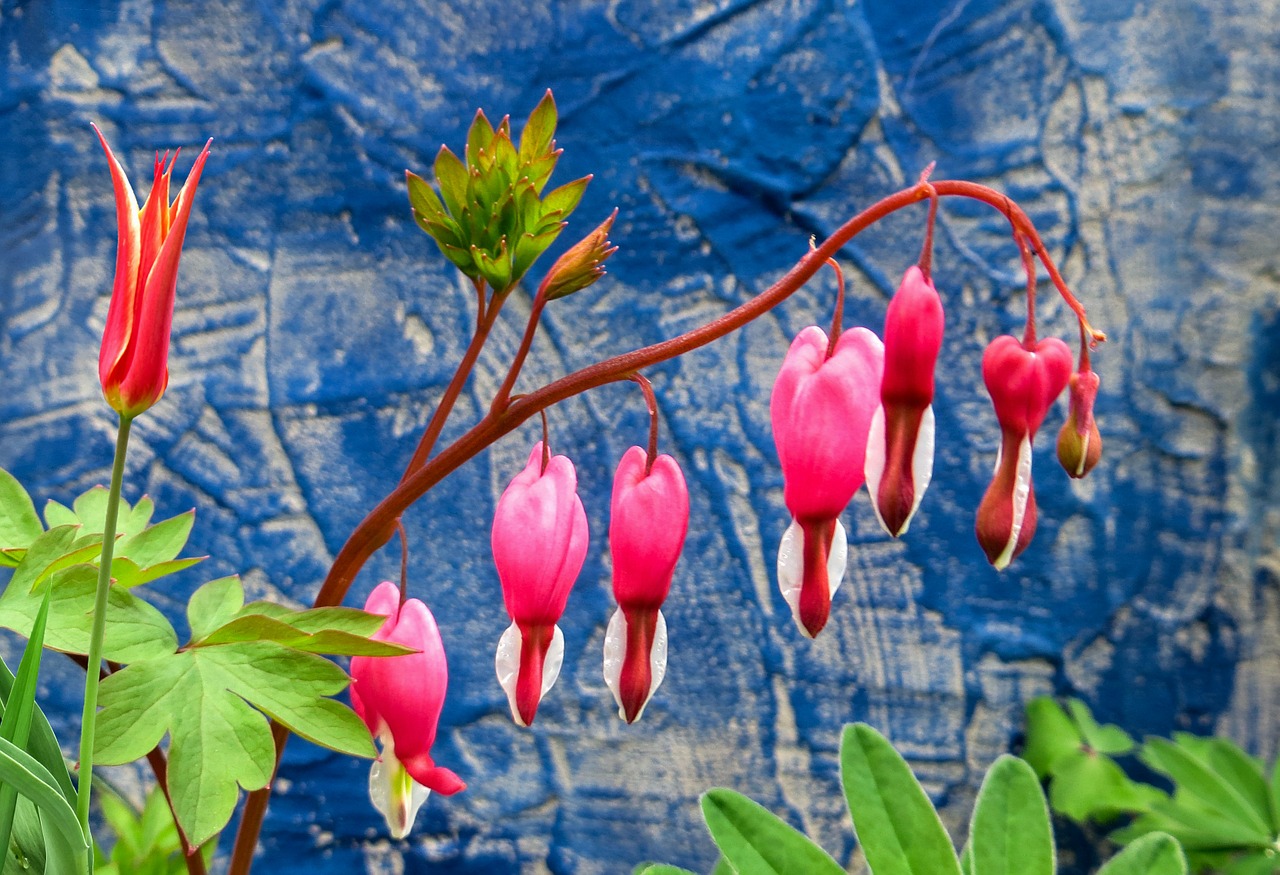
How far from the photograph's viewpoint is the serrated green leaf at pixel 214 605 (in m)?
0.48

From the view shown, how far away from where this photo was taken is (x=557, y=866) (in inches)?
55.1

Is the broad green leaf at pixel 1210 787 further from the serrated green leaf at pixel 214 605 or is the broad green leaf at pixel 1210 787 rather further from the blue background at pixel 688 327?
the serrated green leaf at pixel 214 605

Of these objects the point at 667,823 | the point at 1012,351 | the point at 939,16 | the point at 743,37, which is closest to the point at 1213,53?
the point at 939,16

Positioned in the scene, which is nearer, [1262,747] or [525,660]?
[525,660]

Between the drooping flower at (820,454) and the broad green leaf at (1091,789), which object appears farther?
the broad green leaf at (1091,789)

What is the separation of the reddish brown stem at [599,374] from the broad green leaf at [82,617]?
80 millimetres

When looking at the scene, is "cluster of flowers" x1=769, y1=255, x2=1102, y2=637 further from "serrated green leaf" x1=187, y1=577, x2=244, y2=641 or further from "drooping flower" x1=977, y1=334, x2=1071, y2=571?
"serrated green leaf" x1=187, y1=577, x2=244, y2=641

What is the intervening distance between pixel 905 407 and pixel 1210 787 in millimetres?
1166

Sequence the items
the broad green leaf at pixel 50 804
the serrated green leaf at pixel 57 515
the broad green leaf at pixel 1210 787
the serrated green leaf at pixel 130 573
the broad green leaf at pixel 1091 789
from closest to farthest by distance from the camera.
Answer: the broad green leaf at pixel 50 804 < the serrated green leaf at pixel 130 573 < the serrated green leaf at pixel 57 515 < the broad green leaf at pixel 1210 787 < the broad green leaf at pixel 1091 789

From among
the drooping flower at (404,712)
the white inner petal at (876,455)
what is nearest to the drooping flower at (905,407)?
the white inner petal at (876,455)

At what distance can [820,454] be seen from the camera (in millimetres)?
370

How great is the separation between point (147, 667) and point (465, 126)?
3.48 ft

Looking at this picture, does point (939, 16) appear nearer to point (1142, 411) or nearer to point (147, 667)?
point (1142, 411)

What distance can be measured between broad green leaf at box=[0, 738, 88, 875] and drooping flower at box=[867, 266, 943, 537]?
13.0 inches
